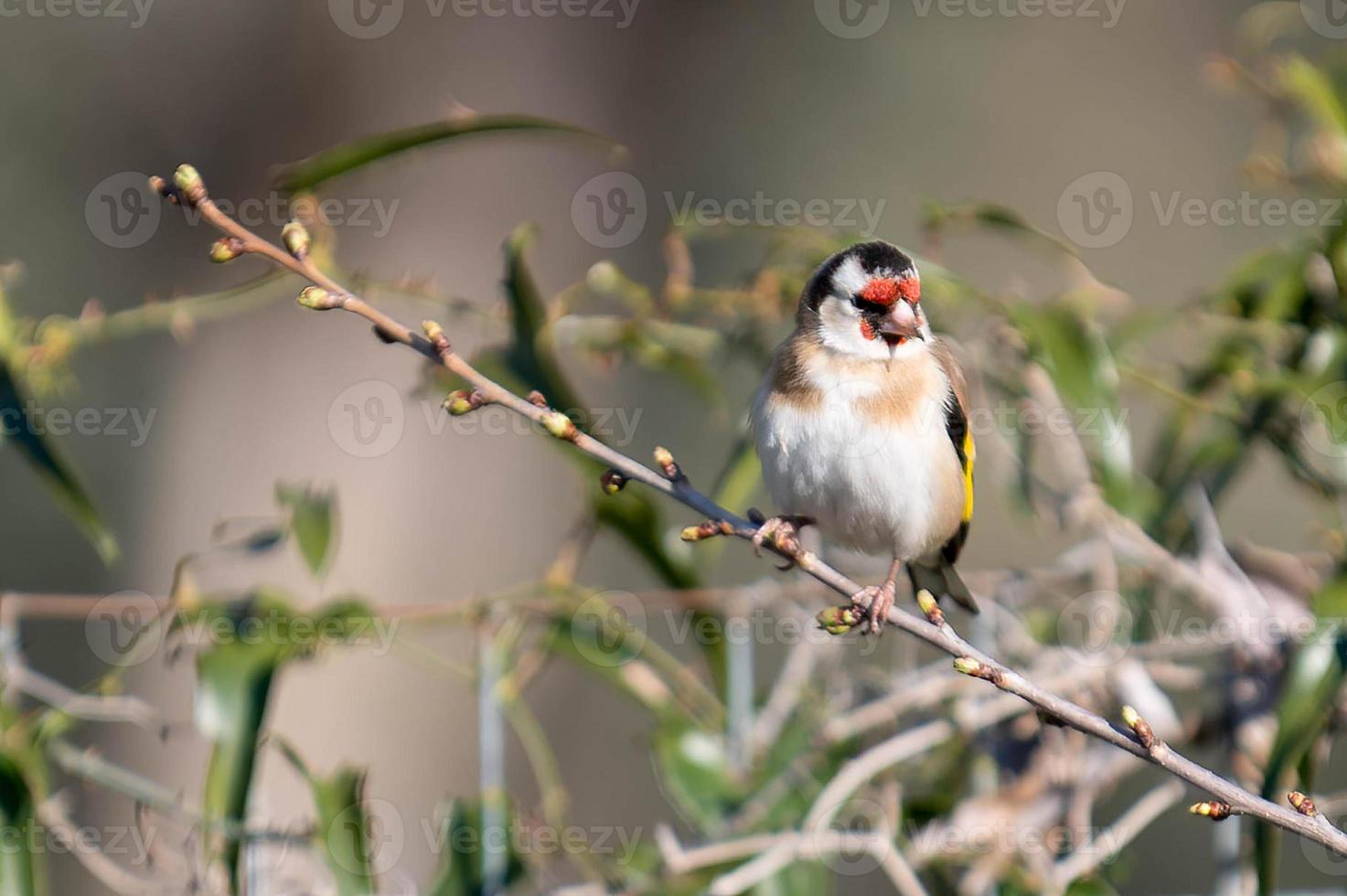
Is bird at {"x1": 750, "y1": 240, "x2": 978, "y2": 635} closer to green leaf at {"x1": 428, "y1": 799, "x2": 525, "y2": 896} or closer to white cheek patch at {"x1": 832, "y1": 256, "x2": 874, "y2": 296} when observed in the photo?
white cheek patch at {"x1": 832, "y1": 256, "x2": 874, "y2": 296}

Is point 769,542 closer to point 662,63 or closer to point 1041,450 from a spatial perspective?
point 1041,450

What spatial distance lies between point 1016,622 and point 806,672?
44 cm

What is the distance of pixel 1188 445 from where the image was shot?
121 inches

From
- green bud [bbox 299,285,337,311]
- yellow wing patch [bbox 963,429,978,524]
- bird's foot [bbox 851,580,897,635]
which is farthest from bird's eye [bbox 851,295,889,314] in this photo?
green bud [bbox 299,285,337,311]

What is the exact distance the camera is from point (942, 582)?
2.92m

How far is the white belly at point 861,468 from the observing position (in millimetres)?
2641

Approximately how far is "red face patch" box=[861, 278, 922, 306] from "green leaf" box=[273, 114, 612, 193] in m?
0.54

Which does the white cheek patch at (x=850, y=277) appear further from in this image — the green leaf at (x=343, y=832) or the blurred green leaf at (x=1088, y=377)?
the green leaf at (x=343, y=832)

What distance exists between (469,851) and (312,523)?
0.64m

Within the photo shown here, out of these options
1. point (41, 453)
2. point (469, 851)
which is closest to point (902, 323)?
point (469, 851)

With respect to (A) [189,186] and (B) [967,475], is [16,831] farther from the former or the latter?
(B) [967,475]

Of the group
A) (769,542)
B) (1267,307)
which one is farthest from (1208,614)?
(769,542)

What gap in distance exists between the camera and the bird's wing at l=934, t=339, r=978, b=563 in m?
2.76

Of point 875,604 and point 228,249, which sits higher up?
point 228,249
